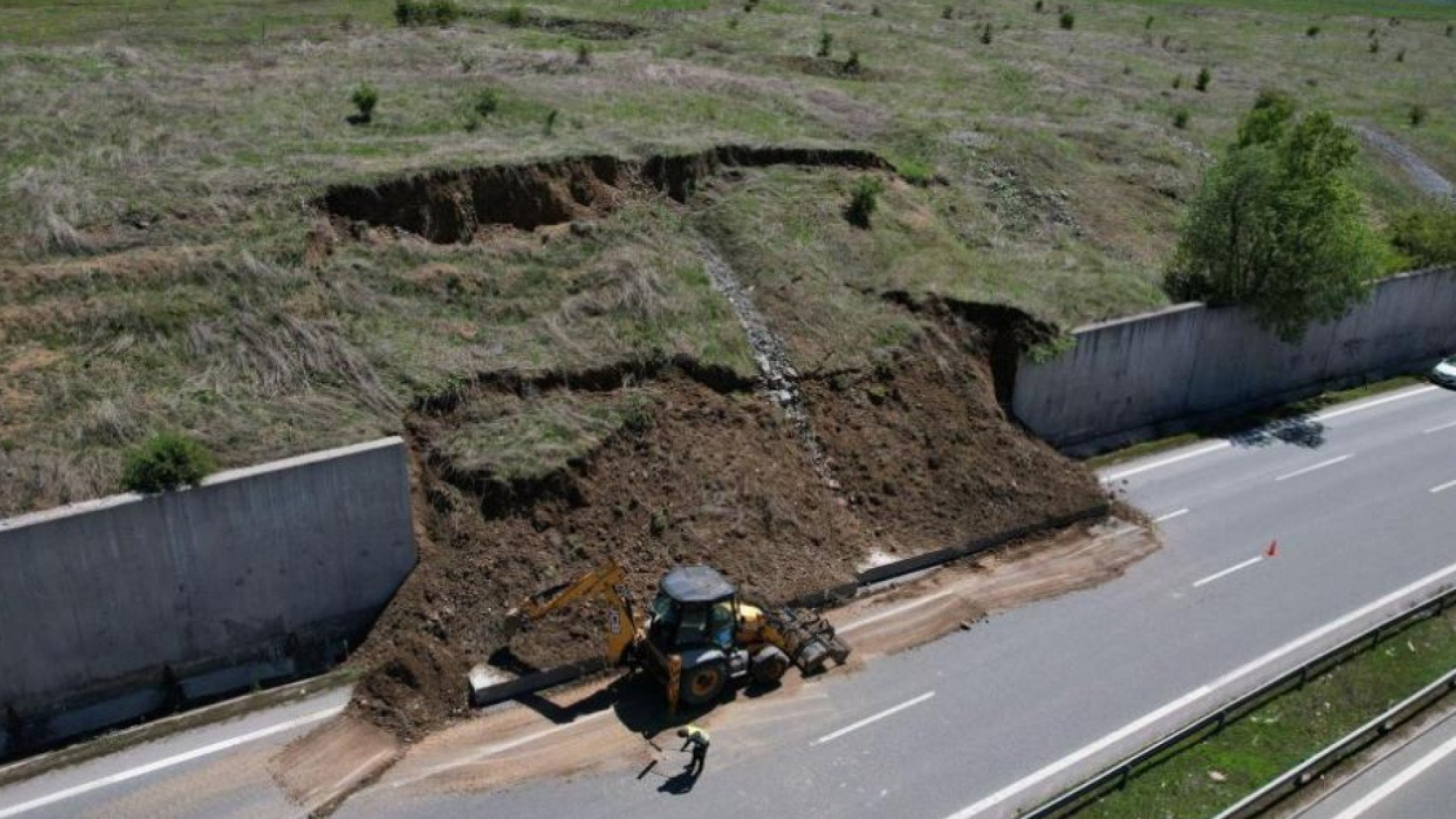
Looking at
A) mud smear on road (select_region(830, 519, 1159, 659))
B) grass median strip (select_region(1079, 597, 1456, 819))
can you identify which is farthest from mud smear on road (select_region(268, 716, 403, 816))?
grass median strip (select_region(1079, 597, 1456, 819))

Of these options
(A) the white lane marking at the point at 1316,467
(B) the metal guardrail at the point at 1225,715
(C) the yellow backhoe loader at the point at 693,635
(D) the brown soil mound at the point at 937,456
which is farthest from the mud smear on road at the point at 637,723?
(A) the white lane marking at the point at 1316,467

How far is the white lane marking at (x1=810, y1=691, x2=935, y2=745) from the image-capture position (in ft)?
55.6

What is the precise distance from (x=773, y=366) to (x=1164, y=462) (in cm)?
1034

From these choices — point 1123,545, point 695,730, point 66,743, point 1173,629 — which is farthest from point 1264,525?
point 66,743

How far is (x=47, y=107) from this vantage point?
90.3 ft

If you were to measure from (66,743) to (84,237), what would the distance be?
1050 centimetres

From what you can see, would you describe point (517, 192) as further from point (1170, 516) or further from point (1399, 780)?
point (1399, 780)

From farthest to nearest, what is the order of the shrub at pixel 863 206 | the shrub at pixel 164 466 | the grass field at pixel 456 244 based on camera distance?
1. the shrub at pixel 863 206
2. the grass field at pixel 456 244
3. the shrub at pixel 164 466

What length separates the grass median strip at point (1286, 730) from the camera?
50.9 feet

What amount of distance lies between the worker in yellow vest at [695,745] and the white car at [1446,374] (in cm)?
2834

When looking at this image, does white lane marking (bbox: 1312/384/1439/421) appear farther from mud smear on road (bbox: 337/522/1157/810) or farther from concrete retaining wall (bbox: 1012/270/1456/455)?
mud smear on road (bbox: 337/522/1157/810)

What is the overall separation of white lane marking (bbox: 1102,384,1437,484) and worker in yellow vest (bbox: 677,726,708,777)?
13.8 m

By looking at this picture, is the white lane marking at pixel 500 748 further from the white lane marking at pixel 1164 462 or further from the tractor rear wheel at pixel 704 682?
the white lane marking at pixel 1164 462

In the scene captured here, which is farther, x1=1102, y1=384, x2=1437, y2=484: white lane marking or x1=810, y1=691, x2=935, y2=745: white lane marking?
x1=1102, y1=384, x2=1437, y2=484: white lane marking
